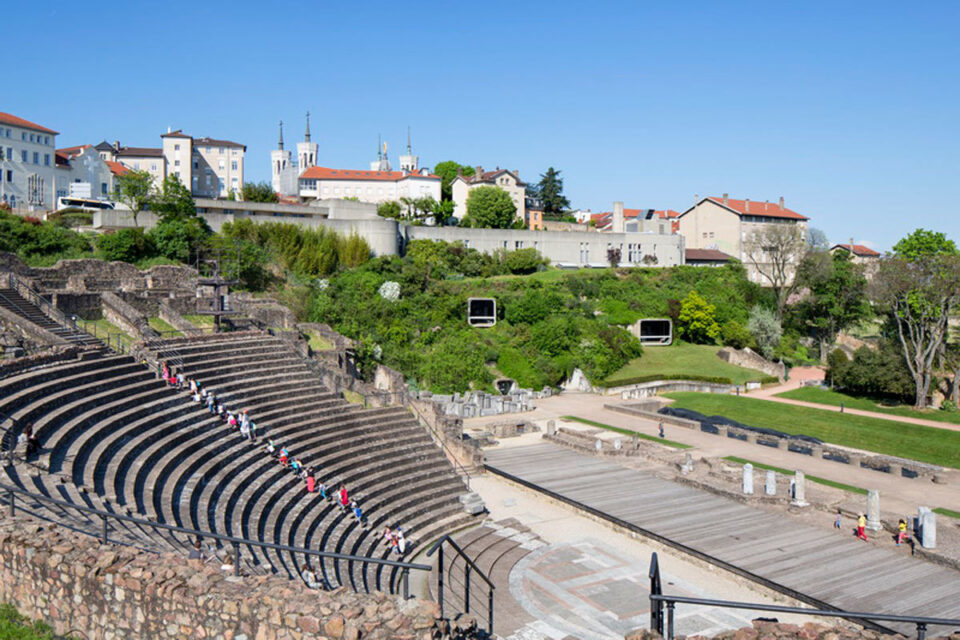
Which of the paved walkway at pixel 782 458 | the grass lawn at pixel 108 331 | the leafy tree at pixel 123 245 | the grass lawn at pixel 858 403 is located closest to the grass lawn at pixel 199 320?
the grass lawn at pixel 108 331

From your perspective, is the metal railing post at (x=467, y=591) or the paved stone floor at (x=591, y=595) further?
the paved stone floor at (x=591, y=595)

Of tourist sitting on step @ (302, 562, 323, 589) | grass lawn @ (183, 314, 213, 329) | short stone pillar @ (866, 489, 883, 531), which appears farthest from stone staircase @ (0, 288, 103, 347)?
short stone pillar @ (866, 489, 883, 531)

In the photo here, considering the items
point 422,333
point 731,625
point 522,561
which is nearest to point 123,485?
point 522,561

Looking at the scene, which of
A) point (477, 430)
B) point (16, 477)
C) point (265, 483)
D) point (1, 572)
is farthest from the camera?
point (477, 430)

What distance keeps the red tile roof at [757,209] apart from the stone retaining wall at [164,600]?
75759 millimetres

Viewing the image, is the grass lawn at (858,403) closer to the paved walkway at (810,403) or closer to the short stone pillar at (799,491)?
the paved walkway at (810,403)

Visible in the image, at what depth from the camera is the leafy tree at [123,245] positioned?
135ft

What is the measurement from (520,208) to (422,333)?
44386 millimetres

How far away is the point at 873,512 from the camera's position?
21094 millimetres

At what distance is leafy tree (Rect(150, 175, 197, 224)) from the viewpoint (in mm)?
47906

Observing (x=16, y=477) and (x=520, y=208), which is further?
(x=520, y=208)

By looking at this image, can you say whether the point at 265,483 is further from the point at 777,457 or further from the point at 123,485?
the point at 777,457

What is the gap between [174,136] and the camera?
8369 cm

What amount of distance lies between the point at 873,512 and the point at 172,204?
44.2 m
